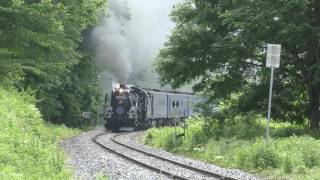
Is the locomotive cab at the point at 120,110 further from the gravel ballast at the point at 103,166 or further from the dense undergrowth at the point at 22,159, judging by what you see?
the dense undergrowth at the point at 22,159

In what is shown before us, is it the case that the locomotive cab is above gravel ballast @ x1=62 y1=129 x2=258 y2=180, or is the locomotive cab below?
above

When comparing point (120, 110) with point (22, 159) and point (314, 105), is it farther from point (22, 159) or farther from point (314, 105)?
point (22, 159)

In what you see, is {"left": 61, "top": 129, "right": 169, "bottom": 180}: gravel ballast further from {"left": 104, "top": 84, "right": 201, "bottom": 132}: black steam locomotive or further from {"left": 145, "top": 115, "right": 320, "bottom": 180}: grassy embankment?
{"left": 104, "top": 84, "right": 201, "bottom": 132}: black steam locomotive

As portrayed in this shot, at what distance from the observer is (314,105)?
24.3 m

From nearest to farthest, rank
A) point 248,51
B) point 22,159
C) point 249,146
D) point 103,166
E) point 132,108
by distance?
1. point 22,159
2. point 103,166
3. point 249,146
4. point 248,51
5. point 132,108

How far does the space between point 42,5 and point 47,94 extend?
790 inches

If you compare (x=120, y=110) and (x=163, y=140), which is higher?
(x=120, y=110)

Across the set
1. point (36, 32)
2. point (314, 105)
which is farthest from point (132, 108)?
point (36, 32)

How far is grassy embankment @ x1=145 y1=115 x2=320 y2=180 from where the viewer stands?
15.9 metres

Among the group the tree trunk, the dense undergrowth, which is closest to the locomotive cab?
the tree trunk

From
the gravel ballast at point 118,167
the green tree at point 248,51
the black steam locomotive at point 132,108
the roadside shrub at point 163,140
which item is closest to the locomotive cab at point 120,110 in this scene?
the black steam locomotive at point 132,108

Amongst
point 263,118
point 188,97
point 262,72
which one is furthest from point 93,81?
point 262,72

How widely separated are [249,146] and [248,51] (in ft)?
23.0

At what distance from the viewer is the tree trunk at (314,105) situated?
949 inches
